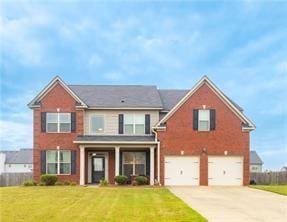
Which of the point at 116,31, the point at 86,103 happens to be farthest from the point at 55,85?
→ the point at 116,31

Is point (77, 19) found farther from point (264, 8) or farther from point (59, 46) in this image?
point (264, 8)

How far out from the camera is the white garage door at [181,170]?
107 feet

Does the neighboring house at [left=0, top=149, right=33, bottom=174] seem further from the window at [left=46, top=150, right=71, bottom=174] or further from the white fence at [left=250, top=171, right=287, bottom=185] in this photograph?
the white fence at [left=250, top=171, right=287, bottom=185]

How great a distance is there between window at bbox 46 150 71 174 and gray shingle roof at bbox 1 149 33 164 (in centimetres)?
4133

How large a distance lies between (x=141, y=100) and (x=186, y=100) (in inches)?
162

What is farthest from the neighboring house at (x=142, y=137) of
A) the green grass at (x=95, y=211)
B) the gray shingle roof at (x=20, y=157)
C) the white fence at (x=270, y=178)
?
the gray shingle roof at (x=20, y=157)

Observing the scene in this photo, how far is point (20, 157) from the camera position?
7531cm

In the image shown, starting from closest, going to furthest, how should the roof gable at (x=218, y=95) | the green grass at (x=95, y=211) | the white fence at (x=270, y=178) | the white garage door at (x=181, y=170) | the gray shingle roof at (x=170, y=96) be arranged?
1. the green grass at (x=95, y=211)
2. the white garage door at (x=181, y=170)
3. the roof gable at (x=218, y=95)
4. the gray shingle roof at (x=170, y=96)
5. the white fence at (x=270, y=178)

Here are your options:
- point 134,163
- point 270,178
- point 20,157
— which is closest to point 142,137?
point 134,163

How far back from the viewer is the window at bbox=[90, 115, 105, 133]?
34.8 metres

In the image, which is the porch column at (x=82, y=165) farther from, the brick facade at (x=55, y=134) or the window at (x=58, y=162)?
the window at (x=58, y=162)

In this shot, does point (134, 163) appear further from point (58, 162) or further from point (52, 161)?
point (52, 161)

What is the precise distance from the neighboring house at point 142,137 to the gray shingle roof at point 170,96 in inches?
25.5

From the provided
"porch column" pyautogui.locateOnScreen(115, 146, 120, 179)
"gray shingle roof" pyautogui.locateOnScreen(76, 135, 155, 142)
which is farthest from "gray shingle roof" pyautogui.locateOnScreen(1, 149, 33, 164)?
"porch column" pyautogui.locateOnScreen(115, 146, 120, 179)
